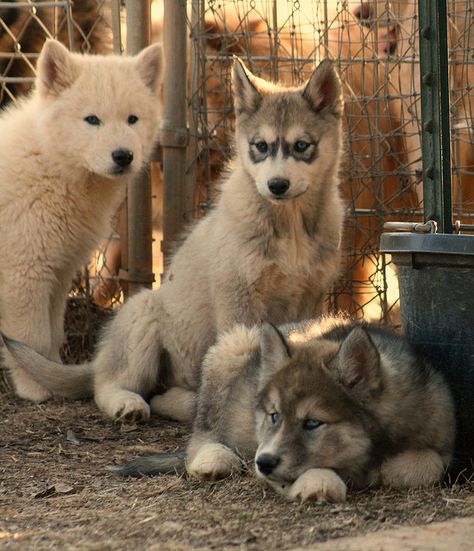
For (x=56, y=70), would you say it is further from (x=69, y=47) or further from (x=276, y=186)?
(x=276, y=186)

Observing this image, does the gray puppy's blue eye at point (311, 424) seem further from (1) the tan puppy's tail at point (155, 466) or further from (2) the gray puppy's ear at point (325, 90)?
(2) the gray puppy's ear at point (325, 90)

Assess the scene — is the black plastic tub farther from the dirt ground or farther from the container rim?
the dirt ground

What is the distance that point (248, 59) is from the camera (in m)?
7.14

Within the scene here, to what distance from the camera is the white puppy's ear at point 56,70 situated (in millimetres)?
6289

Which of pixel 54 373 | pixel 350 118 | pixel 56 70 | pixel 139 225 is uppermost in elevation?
pixel 56 70

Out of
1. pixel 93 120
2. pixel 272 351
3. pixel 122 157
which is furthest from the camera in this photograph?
pixel 93 120

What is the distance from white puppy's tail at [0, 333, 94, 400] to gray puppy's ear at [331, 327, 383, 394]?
265 cm

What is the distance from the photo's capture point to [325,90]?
569 centimetres

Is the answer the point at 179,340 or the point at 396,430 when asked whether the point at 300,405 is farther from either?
the point at 179,340

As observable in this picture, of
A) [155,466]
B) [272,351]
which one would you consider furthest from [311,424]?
[155,466]

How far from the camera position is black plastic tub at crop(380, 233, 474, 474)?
4.09 metres

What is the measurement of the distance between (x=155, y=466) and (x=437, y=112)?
201cm

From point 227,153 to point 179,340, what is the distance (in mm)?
1825

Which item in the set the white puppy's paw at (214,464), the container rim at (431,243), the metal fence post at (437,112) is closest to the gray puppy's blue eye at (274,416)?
the white puppy's paw at (214,464)
